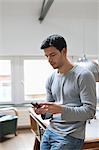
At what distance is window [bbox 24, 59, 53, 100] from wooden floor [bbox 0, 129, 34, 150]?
1.02 metres

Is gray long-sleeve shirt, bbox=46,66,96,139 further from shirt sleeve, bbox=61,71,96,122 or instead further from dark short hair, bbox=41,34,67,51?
dark short hair, bbox=41,34,67,51

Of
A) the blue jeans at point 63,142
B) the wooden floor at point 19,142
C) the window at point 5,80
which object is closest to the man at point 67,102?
the blue jeans at point 63,142

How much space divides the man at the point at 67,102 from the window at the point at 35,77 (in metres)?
4.30

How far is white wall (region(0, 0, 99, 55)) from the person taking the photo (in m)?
5.46

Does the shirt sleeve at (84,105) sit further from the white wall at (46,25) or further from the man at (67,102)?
the white wall at (46,25)

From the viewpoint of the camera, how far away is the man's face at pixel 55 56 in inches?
56.1

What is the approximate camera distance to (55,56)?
1433 millimetres

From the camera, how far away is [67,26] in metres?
5.71

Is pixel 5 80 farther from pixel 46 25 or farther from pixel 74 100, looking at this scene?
pixel 74 100

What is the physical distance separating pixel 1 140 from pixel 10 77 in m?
1.56

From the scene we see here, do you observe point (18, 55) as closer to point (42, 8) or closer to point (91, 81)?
point (42, 8)

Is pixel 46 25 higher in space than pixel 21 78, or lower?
higher

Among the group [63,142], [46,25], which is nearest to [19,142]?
[46,25]

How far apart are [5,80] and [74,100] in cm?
448
